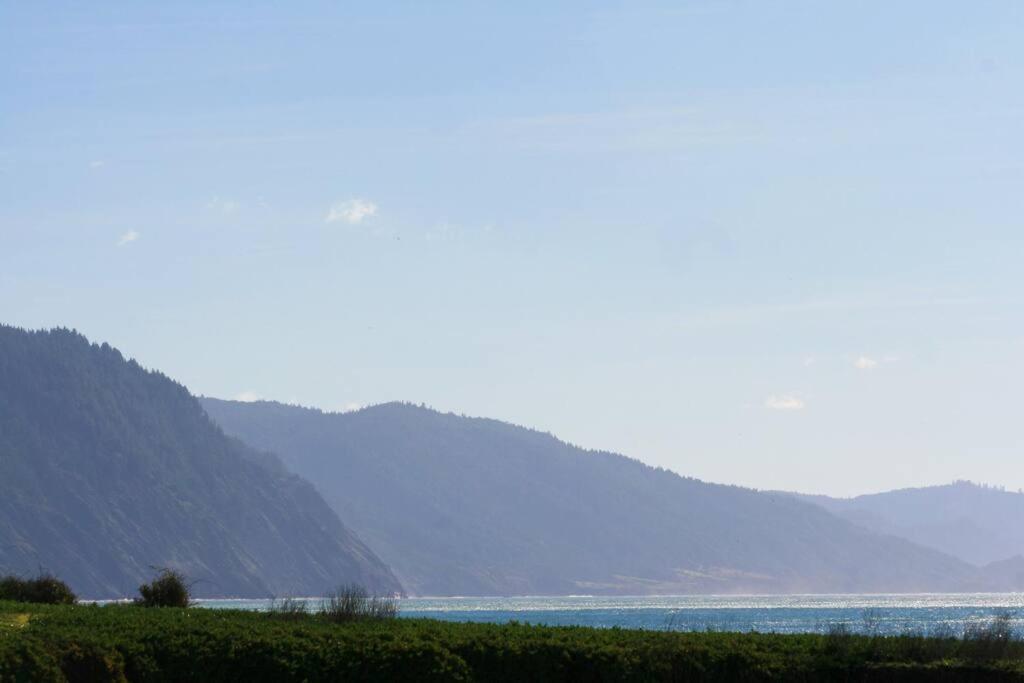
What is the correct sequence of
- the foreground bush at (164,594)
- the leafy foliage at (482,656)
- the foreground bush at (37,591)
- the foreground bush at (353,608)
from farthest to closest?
1. the foreground bush at (37,591)
2. the foreground bush at (164,594)
3. the foreground bush at (353,608)
4. the leafy foliage at (482,656)

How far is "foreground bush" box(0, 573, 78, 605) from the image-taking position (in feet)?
172

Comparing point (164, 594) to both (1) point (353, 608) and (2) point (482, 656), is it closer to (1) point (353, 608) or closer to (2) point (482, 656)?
(1) point (353, 608)

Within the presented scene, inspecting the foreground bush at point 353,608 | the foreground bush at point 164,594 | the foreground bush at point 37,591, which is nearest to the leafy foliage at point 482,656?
the foreground bush at point 353,608

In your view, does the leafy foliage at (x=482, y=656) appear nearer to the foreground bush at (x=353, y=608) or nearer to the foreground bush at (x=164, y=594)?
the foreground bush at (x=353, y=608)

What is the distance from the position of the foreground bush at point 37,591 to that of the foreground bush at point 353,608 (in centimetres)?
1426

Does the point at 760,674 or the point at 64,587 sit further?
the point at 64,587

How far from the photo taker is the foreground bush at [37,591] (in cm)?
5241

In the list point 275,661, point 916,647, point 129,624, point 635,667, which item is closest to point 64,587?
point 129,624

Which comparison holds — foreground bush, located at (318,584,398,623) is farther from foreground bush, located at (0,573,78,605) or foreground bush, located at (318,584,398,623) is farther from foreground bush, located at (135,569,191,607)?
foreground bush, located at (0,573,78,605)

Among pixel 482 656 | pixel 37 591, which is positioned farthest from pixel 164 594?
pixel 482 656

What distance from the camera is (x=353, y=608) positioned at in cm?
4072

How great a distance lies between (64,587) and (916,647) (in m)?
31.6

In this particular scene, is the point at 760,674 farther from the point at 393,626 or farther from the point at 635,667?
the point at 393,626

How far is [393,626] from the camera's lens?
122 feet
